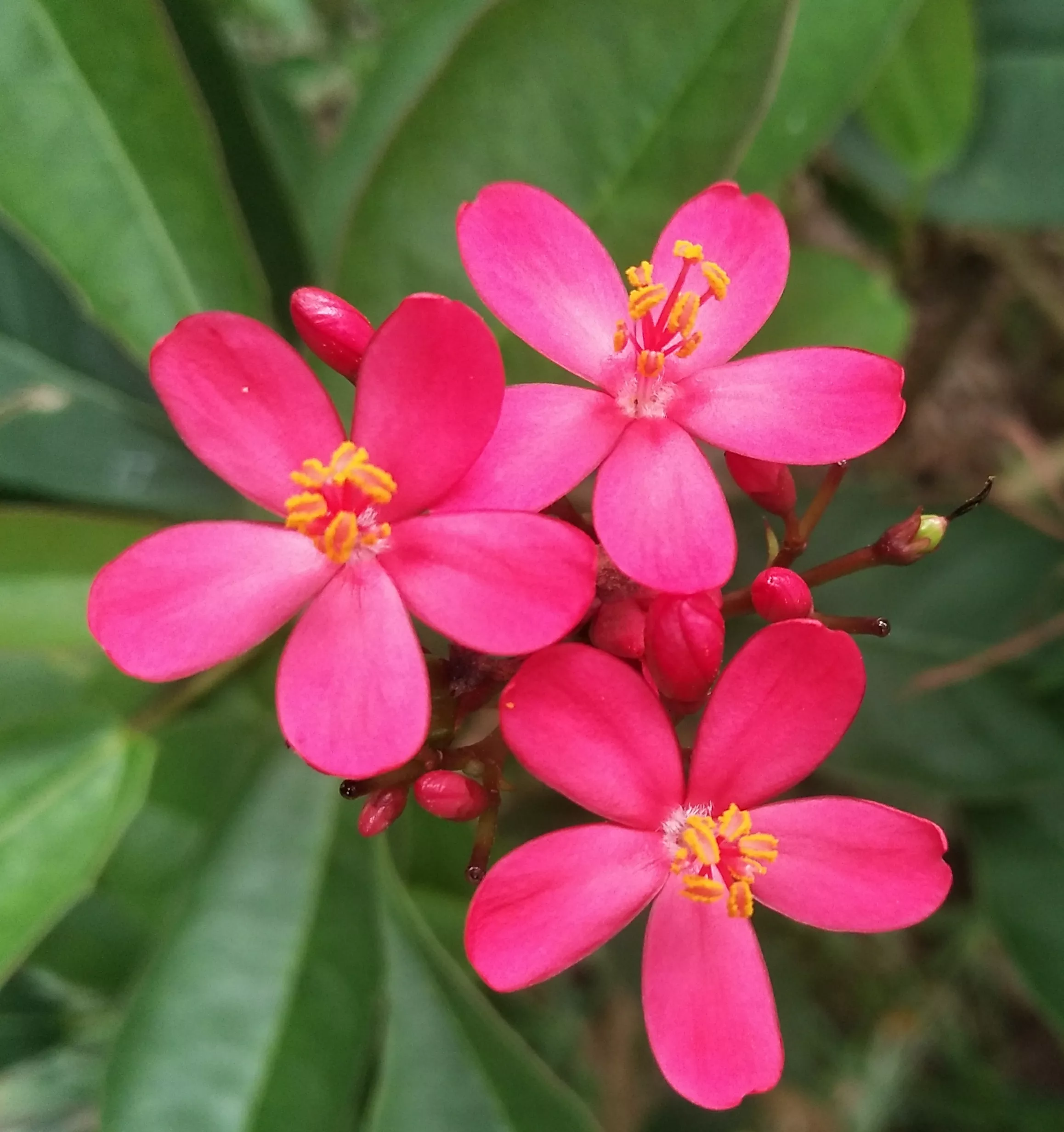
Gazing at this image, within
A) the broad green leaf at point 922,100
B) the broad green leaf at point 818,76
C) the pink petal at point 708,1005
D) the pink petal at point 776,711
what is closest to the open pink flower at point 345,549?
the pink petal at point 776,711

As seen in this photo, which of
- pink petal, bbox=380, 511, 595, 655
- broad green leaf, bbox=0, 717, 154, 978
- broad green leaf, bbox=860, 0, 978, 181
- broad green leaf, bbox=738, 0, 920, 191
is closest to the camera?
pink petal, bbox=380, 511, 595, 655

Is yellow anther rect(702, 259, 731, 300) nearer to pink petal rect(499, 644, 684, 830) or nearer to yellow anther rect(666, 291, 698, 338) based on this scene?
yellow anther rect(666, 291, 698, 338)

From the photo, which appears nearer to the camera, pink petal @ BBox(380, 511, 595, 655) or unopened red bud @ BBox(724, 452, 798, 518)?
pink petal @ BBox(380, 511, 595, 655)

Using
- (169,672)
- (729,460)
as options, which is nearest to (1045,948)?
(729,460)

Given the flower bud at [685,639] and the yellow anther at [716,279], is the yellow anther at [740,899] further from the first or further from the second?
the yellow anther at [716,279]

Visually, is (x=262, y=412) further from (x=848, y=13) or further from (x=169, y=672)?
(x=848, y=13)

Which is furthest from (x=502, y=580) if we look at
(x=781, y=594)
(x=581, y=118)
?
(x=581, y=118)

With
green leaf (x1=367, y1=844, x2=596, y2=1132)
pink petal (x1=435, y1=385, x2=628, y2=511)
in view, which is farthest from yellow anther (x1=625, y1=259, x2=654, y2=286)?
green leaf (x1=367, y1=844, x2=596, y2=1132)

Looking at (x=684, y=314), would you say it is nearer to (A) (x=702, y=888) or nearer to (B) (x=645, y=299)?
(B) (x=645, y=299)
